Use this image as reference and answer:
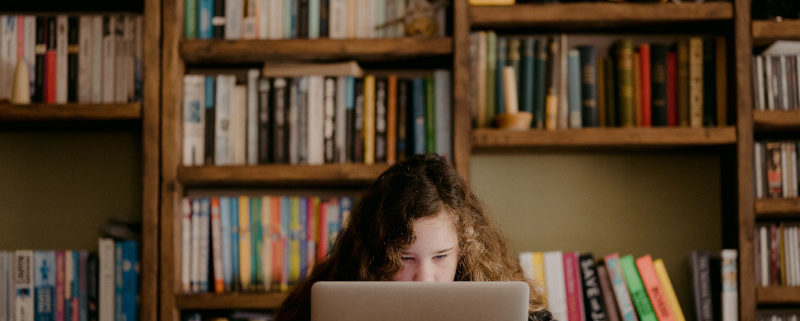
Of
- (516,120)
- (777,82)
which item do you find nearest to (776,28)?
(777,82)

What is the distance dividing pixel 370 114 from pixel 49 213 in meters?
0.92

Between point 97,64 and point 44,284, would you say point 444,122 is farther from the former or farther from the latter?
point 44,284

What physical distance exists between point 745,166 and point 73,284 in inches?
64.3

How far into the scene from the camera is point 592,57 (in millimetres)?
1899

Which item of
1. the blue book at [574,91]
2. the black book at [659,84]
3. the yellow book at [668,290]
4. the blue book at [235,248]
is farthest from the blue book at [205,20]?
the yellow book at [668,290]

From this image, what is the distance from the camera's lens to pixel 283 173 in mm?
1843

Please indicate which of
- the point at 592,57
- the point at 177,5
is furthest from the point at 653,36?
the point at 177,5


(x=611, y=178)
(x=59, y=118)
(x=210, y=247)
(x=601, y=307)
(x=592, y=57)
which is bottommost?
(x=601, y=307)

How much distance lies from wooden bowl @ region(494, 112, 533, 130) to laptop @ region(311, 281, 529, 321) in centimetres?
104

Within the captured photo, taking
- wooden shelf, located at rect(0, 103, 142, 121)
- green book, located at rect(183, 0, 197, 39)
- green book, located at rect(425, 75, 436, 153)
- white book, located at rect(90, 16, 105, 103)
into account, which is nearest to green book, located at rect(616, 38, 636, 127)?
green book, located at rect(425, 75, 436, 153)

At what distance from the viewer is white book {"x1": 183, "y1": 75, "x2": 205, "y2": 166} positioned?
1.89 m

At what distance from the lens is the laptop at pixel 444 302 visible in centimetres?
82

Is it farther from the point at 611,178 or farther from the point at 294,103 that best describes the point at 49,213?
the point at 611,178

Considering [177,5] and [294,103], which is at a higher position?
[177,5]
